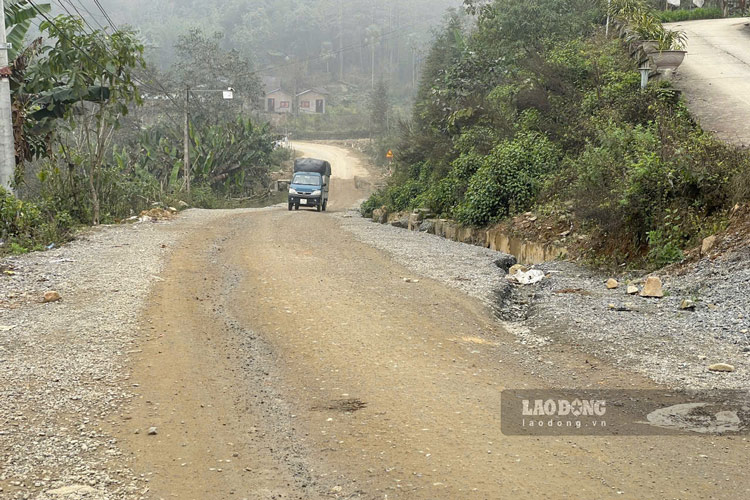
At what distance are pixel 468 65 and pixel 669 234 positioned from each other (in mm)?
16531

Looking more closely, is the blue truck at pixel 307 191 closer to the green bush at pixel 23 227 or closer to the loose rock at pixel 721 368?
the green bush at pixel 23 227

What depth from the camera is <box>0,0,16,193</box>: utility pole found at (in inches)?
655

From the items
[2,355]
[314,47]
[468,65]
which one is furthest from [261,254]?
[314,47]

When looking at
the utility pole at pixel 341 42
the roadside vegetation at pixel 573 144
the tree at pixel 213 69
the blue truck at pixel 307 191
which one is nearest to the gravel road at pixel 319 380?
the roadside vegetation at pixel 573 144

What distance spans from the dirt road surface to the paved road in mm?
7579

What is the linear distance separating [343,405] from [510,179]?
39.1 ft

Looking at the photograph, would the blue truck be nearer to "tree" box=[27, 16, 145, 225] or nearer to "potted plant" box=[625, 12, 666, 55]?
"tree" box=[27, 16, 145, 225]

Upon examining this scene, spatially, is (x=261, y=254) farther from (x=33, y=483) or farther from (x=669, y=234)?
(x=33, y=483)

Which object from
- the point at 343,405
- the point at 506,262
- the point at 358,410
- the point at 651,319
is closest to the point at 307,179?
the point at 506,262

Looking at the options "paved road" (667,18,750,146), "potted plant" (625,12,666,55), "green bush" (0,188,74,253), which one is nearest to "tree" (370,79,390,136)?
"paved road" (667,18,750,146)

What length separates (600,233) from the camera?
1283 cm

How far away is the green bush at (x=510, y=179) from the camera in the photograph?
56.5 feet

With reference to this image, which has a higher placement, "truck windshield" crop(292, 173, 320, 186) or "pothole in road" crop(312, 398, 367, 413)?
"truck windshield" crop(292, 173, 320, 186)

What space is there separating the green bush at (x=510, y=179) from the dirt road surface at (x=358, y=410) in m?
6.86
